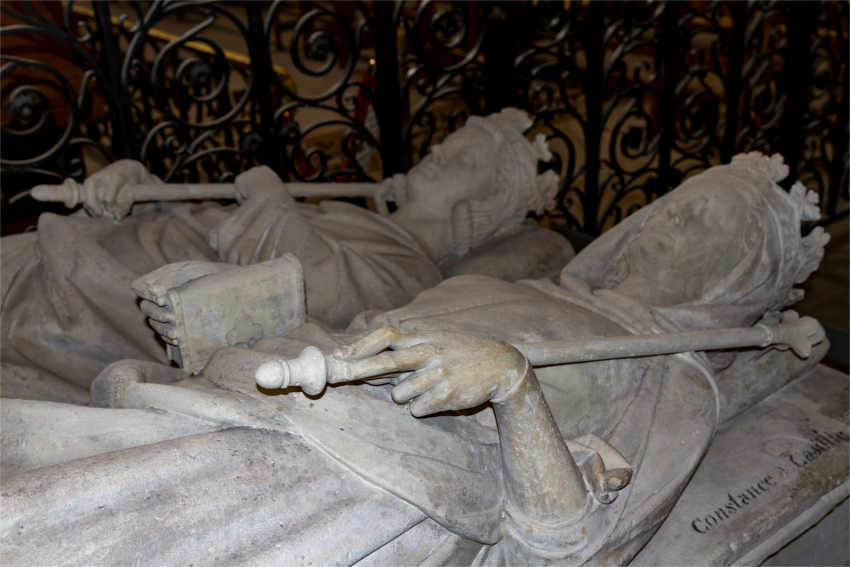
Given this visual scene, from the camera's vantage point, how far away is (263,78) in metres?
3.43

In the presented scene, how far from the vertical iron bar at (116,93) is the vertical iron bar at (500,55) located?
178cm

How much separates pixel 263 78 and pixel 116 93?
2.11ft

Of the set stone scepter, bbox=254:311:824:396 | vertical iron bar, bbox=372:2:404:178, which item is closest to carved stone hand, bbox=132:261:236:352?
stone scepter, bbox=254:311:824:396

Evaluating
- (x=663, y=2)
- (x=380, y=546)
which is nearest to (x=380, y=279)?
(x=380, y=546)

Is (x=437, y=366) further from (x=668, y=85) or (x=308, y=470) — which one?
(x=668, y=85)

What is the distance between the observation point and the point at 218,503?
147cm

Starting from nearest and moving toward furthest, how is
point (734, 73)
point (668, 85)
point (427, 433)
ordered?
1. point (427, 433)
2. point (668, 85)
3. point (734, 73)

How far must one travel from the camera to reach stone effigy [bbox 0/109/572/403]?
2332 millimetres

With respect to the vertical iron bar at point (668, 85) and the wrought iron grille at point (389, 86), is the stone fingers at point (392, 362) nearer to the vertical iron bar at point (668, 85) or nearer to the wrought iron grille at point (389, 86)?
the wrought iron grille at point (389, 86)

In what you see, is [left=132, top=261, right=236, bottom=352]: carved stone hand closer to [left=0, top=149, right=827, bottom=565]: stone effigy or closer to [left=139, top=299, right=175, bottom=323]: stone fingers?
[left=139, top=299, right=175, bottom=323]: stone fingers

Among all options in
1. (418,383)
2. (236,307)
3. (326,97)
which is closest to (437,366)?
(418,383)

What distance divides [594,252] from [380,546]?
134cm

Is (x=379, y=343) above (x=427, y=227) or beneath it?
above

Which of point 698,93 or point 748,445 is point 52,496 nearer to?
point 748,445
